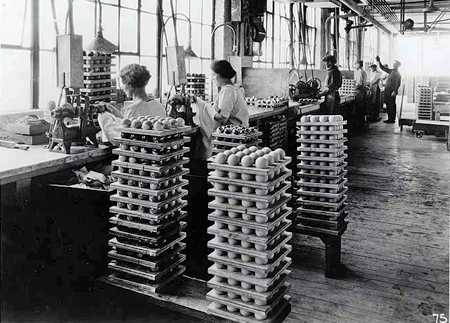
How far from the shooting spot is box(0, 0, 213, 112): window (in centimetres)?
396

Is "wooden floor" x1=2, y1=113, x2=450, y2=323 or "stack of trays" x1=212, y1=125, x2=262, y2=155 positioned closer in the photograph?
"wooden floor" x1=2, y1=113, x2=450, y2=323

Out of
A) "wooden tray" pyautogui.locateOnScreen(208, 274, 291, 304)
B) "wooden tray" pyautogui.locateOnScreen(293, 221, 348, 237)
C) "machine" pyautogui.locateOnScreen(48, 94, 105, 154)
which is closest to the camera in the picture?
"wooden tray" pyautogui.locateOnScreen(208, 274, 291, 304)

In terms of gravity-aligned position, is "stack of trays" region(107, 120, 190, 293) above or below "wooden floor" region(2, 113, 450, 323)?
above

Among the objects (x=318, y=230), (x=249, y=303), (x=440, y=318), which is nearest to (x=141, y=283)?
(x=249, y=303)

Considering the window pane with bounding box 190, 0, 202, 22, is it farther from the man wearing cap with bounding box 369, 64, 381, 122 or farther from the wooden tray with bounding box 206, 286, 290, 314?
the man wearing cap with bounding box 369, 64, 381, 122

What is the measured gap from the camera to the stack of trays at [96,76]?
3.33 meters

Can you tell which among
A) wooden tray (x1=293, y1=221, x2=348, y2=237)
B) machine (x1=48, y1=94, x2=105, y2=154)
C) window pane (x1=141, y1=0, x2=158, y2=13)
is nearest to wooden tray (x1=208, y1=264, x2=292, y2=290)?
wooden tray (x1=293, y1=221, x2=348, y2=237)

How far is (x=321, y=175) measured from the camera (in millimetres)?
3377

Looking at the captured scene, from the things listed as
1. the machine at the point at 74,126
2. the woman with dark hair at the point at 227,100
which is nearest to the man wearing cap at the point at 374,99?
the woman with dark hair at the point at 227,100

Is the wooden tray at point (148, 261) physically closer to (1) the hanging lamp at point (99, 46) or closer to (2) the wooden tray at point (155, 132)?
(2) the wooden tray at point (155, 132)

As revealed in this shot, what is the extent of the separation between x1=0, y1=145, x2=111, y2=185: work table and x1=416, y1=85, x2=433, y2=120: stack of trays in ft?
26.5

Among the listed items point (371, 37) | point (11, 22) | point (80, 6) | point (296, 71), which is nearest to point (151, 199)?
point (11, 22)

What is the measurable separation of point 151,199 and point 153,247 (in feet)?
0.93

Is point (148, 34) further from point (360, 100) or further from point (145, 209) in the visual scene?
A: point (360, 100)
